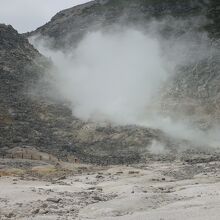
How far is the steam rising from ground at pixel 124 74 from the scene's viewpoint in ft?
209

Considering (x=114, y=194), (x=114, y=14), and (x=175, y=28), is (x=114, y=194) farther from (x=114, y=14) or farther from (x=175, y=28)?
(x=114, y=14)

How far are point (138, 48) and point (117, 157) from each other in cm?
2958

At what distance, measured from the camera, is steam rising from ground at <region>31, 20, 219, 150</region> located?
6359 centimetres

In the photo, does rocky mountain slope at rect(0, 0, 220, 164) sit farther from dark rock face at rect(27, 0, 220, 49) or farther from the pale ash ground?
the pale ash ground

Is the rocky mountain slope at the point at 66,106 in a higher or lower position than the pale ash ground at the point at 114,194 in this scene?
higher

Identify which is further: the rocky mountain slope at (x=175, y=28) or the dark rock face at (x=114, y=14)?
the dark rock face at (x=114, y=14)

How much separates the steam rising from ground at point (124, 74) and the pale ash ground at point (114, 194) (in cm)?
1845

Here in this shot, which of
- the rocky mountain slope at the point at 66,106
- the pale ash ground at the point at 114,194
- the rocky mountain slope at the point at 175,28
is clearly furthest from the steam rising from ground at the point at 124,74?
the pale ash ground at the point at 114,194

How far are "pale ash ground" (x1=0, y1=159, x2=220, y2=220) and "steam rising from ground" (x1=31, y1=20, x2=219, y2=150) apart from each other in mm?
18455

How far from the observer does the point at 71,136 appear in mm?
60250

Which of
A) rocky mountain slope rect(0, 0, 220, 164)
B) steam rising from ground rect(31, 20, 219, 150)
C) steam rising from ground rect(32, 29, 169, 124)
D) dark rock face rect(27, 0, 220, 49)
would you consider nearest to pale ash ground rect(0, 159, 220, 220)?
rocky mountain slope rect(0, 0, 220, 164)

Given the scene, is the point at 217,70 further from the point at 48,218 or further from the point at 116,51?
the point at 48,218

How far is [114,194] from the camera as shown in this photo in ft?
93.6

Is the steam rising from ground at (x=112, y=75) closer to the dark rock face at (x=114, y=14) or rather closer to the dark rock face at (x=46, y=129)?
the dark rock face at (x=46, y=129)
